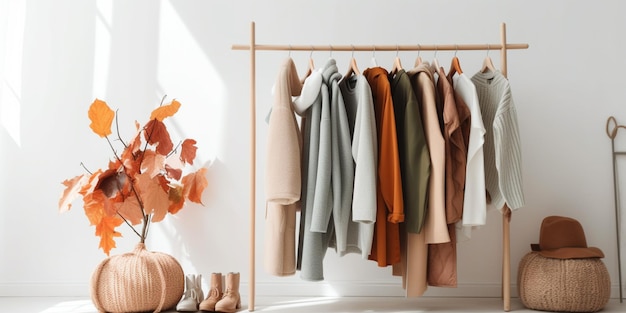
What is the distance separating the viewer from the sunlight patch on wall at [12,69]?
309 centimetres

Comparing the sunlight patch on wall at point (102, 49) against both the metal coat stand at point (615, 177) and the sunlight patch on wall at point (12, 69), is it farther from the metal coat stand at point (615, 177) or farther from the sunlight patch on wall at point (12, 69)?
the metal coat stand at point (615, 177)

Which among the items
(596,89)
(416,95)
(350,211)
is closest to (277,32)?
(416,95)

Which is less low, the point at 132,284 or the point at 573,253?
the point at 573,253

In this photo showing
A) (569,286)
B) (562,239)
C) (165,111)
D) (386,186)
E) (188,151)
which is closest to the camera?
(386,186)

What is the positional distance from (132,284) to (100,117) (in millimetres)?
795

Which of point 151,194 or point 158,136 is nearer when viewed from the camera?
point 151,194

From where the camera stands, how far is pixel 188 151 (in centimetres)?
283

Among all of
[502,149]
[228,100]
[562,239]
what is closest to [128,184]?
[228,100]

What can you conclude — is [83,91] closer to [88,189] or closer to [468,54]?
[88,189]

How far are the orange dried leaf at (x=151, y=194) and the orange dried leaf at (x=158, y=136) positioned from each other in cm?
16

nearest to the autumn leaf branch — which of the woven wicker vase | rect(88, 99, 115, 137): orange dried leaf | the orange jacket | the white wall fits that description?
rect(88, 99, 115, 137): orange dried leaf

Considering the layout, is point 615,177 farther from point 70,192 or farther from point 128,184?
point 70,192

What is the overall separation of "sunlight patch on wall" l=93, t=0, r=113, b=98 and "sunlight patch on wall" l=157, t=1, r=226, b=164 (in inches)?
11.2

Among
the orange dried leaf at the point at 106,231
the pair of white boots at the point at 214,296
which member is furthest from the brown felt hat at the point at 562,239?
the orange dried leaf at the point at 106,231
